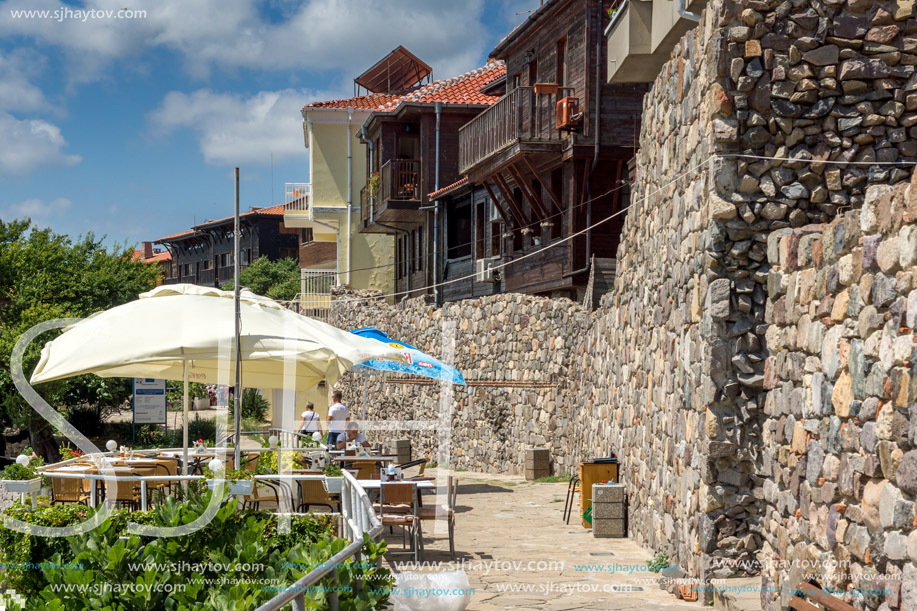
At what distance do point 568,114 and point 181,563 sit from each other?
48.6ft

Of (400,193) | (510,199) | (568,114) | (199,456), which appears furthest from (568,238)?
(400,193)

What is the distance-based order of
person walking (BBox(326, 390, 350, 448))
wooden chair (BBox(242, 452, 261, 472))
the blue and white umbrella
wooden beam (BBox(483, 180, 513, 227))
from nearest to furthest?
1. wooden chair (BBox(242, 452, 261, 472))
2. the blue and white umbrella
3. person walking (BBox(326, 390, 350, 448))
4. wooden beam (BBox(483, 180, 513, 227))

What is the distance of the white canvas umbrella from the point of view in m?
8.20

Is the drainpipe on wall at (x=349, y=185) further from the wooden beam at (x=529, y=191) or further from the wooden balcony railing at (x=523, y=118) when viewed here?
the wooden beam at (x=529, y=191)

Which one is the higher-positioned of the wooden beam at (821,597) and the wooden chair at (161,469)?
the wooden chair at (161,469)

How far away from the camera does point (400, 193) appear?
Answer: 29.8m

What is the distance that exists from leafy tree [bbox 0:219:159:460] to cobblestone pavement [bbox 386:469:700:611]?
15310 mm

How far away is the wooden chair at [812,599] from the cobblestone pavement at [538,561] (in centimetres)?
152

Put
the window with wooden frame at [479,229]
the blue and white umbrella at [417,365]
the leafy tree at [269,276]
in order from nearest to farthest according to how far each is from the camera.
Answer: the blue and white umbrella at [417,365] < the window with wooden frame at [479,229] < the leafy tree at [269,276]

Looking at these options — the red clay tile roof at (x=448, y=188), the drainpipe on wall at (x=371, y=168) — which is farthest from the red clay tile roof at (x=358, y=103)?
the red clay tile roof at (x=448, y=188)

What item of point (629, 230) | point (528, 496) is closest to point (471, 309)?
point (528, 496)

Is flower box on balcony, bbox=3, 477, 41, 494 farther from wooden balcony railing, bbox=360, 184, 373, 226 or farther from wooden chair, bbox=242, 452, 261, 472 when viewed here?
wooden balcony railing, bbox=360, 184, 373, 226

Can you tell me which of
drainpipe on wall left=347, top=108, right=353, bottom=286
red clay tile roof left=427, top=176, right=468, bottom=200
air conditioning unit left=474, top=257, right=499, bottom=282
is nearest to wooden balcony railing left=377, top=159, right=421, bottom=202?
red clay tile roof left=427, top=176, right=468, bottom=200

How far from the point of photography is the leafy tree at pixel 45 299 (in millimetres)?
24575
